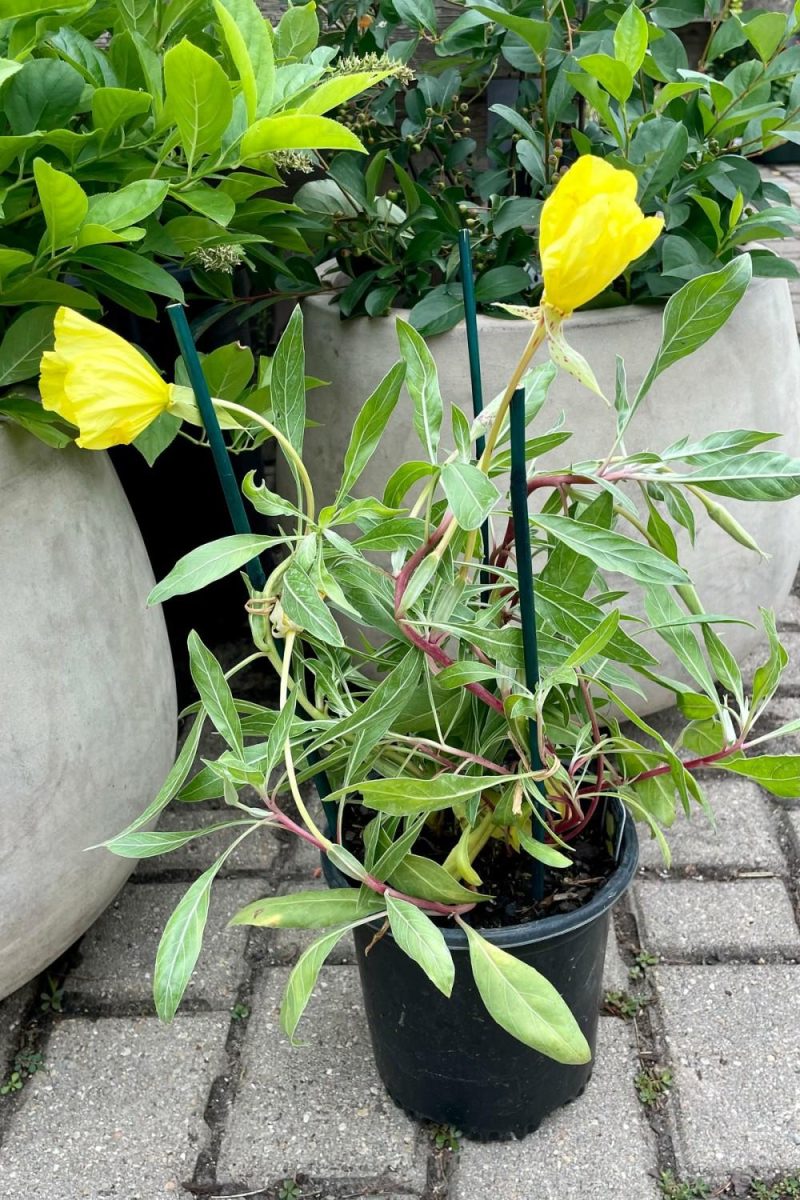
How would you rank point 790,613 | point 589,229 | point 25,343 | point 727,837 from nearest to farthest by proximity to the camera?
1. point 589,229
2. point 25,343
3. point 727,837
4. point 790,613

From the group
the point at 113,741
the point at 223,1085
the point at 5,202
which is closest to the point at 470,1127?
the point at 223,1085

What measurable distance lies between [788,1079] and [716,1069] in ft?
0.27

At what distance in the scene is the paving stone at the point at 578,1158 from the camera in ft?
3.77

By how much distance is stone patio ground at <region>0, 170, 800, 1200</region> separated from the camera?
117 cm

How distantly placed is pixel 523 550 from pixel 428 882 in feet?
1.11

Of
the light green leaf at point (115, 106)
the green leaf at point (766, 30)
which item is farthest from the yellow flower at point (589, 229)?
the green leaf at point (766, 30)

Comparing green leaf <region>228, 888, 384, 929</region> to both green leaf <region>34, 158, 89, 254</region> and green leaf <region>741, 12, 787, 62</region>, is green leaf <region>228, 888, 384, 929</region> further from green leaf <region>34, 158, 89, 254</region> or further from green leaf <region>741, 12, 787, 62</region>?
green leaf <region>741, 12, 787, 62</region>

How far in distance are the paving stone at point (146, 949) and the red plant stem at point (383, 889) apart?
0.52m

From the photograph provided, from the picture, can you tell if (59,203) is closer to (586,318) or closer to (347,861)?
(347,861)

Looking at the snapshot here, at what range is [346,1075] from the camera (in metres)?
1.28

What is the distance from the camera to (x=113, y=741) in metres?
1.27

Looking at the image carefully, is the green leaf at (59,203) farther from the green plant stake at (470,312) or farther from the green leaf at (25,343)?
the green plant stake at (470,312)

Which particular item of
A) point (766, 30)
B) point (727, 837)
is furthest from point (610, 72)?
point (727, 837)

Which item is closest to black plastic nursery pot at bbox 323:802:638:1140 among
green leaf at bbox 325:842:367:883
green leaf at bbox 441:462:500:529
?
green leaf at bbox 325:842:367:883
